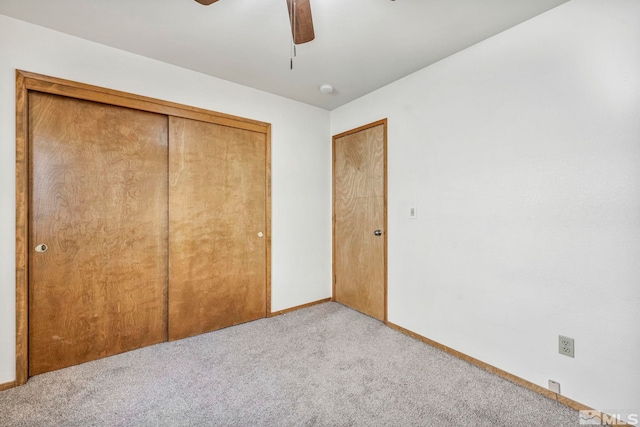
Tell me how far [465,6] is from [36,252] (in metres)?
3.30

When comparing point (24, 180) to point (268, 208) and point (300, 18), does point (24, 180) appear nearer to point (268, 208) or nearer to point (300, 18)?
point (268, 208)


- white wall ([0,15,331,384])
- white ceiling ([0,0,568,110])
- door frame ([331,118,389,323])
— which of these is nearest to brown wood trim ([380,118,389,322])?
door frame ([331,118,389,323])

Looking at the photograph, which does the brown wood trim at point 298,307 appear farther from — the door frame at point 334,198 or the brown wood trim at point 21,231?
the brown wood trim at point 21,231

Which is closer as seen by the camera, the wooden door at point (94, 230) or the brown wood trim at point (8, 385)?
the brown wood trim at point (8, 385)

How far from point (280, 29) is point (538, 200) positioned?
6.77 ft

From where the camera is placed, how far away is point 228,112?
2762 millimetres

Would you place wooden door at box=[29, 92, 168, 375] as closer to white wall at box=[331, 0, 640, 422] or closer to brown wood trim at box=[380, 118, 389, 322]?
brown wood trim at box=[380, 118, 389, 322]

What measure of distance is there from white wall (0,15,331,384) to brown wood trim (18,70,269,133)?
0.16 ft

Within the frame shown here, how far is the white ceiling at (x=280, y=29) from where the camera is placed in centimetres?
172

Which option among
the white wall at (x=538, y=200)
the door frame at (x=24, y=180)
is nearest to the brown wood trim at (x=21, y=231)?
the door frame at (x=24, y=180)

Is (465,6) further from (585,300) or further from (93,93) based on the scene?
(93,93)

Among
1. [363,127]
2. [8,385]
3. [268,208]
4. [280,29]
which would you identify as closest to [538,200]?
[363,127]

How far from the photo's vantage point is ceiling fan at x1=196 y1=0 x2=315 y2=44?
1.43 m

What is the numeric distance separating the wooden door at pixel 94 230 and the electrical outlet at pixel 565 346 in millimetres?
2957
